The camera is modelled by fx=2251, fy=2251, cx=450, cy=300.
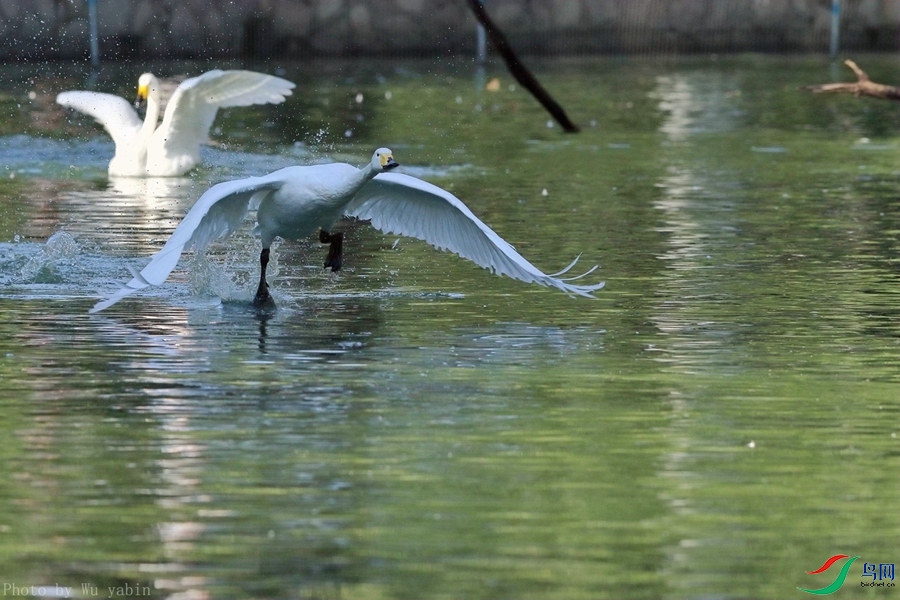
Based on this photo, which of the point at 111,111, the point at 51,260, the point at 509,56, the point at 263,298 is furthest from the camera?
the point at 111,111

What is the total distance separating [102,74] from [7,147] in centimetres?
1286

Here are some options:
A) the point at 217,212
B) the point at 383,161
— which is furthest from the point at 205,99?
the point at 383,161

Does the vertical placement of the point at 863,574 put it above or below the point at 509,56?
below

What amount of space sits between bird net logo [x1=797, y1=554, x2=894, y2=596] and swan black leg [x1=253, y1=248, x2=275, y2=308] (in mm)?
6648

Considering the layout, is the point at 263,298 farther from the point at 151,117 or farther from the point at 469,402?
the point at 151,117

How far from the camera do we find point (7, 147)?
25.7m

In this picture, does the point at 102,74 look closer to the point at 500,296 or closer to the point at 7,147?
the point at 7,147

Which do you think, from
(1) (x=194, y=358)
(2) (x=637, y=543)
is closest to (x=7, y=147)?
(1) (x=194, y=358)

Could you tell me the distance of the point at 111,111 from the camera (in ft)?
76.2

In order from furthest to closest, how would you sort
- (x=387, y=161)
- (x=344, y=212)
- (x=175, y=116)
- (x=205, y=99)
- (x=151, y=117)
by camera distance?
(x=151, y=117)
(x=175, y=116)
(x=205, y=99)
(x=344, y=212)
(x=387, y=161)

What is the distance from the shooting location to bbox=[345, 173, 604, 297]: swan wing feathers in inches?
532

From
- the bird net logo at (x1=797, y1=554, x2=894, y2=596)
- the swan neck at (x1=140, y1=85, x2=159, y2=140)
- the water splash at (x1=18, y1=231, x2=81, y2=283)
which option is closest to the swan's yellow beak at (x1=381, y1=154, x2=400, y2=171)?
the water splash at (x1=18, y1=231, x2=81, y2=283)

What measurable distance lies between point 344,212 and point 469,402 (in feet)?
12.8

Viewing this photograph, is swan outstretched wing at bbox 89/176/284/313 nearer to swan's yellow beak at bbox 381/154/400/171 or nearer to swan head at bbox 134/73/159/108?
swan's yellow beak at bbox 381/154/400/171
